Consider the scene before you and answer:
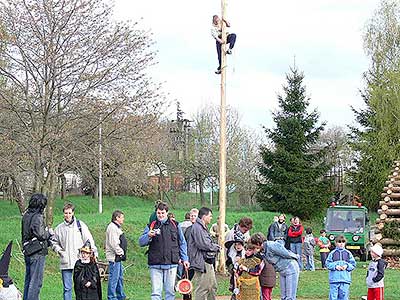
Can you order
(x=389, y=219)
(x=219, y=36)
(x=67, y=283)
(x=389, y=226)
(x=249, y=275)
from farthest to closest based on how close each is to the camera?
(x=389, y=219) → (x=389, y=226) → (x=219, y=36) → (x=67, y=283) → (x=249, y=275)

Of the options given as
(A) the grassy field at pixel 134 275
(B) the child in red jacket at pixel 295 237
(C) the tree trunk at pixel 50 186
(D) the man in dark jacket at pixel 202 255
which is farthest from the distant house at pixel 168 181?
(D) the man in dark jacket at pixel 202 255

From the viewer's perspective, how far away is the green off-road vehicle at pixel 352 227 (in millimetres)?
28094

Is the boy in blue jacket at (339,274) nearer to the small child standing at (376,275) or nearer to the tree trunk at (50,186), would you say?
the small child standing at (376,275)

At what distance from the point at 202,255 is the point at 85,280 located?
1.96m

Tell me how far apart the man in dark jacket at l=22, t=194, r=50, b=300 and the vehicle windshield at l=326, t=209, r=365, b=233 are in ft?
63.4

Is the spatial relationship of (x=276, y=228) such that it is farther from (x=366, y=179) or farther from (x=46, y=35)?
(x=366, y=179)

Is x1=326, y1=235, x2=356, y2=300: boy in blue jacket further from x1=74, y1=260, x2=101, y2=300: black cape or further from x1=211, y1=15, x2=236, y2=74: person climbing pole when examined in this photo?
x1=211, y1=15, x2=236, y2=74: person climbing pole

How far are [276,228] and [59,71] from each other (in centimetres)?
879

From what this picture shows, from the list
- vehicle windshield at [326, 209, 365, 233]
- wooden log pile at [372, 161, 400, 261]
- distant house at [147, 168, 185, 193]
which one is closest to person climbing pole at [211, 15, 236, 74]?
wooden log pile at [372, 161, 400, 261]

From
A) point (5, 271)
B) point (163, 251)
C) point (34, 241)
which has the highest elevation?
point (34, 241)

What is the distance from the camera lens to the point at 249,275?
36.3 feet

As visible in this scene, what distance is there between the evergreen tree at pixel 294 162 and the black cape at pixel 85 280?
30.7 meters

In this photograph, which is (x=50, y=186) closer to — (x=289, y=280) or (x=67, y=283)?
(x=67, y=283)

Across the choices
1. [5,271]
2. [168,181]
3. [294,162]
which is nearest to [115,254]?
[5,271]
